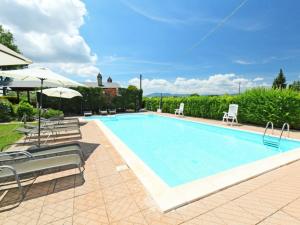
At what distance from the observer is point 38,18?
12.0 metres

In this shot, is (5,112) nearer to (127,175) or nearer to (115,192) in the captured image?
(127,175)

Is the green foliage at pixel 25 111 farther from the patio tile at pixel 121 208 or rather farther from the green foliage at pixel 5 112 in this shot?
the patio tile at pixel 121 208

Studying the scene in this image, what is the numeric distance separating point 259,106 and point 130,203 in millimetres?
10917

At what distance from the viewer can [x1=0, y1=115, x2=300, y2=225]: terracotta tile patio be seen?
264 centimetres

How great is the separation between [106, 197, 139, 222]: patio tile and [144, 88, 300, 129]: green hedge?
10408mm

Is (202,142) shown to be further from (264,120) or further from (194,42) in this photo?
(194,42)

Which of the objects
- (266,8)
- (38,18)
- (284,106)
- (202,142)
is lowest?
(202,142)

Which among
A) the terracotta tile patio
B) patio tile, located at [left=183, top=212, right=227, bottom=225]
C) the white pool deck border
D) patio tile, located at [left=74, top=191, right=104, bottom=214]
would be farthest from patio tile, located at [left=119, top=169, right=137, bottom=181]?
patio tile, located at [left=183, top=212, right=227, bottom=225]

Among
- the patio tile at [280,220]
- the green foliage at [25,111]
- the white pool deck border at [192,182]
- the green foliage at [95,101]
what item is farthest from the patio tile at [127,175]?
the green foliage at [95,101]

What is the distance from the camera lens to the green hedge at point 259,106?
9672 mm

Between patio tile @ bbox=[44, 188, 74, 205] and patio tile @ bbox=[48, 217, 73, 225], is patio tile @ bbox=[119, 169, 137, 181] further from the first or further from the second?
patio tile @ bbox=[48, 217, 73, 225]

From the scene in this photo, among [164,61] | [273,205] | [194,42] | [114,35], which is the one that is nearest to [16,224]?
[273,205]

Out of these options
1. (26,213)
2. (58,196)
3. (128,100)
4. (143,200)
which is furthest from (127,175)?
(128,100)

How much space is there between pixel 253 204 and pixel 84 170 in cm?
372
